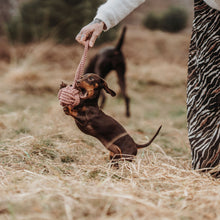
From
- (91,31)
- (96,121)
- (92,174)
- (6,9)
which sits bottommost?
(92,174)

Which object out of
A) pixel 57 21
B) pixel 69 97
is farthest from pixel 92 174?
pixel 57 21

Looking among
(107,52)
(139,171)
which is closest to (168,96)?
(107,52)

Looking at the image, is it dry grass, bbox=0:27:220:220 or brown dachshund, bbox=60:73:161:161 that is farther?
brown dachshund, bbox=60:73:161:161

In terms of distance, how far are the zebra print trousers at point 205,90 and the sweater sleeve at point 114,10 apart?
0.42 m

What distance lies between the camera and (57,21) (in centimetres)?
925

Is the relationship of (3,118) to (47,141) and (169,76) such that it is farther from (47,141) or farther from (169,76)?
(169,76)

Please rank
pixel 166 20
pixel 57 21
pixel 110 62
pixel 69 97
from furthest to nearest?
pixel 166 20
pixel 57 21
pixel 110 62
pixel 69 97

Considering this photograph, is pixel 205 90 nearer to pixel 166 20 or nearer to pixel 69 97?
pixel 69 97

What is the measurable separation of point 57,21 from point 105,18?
25.9ft

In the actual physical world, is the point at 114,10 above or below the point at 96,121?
above

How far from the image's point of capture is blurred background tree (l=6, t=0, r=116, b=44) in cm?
910

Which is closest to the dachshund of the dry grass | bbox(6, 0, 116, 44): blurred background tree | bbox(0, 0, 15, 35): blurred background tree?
the dry grass

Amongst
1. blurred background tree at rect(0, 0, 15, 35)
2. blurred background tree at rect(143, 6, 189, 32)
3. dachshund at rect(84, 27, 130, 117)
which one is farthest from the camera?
blurred background tree at rect(143, 6, 189, 32)

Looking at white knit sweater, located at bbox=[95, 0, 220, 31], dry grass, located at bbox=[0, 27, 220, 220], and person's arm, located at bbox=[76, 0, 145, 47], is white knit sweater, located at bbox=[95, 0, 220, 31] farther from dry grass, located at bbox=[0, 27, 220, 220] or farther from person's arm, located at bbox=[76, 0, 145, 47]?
dry grass, located at bbox=[0, 27, 220, 220]
